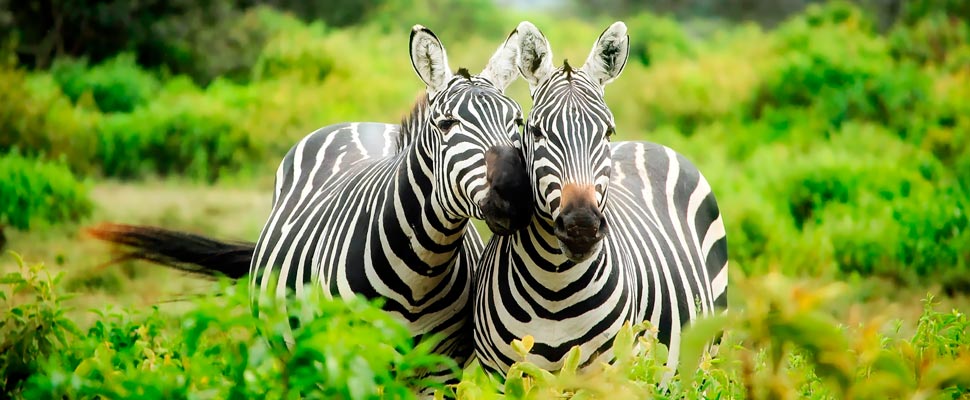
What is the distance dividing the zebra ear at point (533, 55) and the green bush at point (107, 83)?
368 inches

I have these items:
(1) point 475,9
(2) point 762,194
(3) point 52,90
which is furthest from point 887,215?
(1) point 475,9

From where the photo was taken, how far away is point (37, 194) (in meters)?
7.52

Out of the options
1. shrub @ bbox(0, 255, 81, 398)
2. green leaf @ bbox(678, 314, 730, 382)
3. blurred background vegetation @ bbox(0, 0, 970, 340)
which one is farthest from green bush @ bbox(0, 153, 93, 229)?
green leaf @ bbox(678, 314, 730, 382)

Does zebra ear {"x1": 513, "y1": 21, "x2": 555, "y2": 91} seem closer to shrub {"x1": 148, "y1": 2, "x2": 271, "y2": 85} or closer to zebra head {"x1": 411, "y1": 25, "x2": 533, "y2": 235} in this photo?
zebra head {"x1": 411, "y1": 25, "x2": 533, "y2": 235}

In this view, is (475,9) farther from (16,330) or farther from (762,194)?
(16,330)

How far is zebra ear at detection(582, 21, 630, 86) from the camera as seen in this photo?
3.12 metres

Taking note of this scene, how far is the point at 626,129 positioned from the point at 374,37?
744 centimetres

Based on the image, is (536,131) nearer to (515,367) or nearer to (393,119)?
(515,367)

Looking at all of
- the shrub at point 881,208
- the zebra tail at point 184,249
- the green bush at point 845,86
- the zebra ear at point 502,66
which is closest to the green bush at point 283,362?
the zebra ear at point 502,66

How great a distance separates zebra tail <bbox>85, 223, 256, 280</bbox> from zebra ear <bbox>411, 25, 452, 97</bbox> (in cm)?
176

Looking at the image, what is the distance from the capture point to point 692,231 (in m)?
3.78

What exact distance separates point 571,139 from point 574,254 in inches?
13.2

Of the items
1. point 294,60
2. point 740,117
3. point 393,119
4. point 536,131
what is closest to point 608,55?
point 536,131

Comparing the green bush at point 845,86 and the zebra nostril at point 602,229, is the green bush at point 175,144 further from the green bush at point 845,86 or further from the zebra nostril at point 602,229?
the zebra nostril at point 602,229
